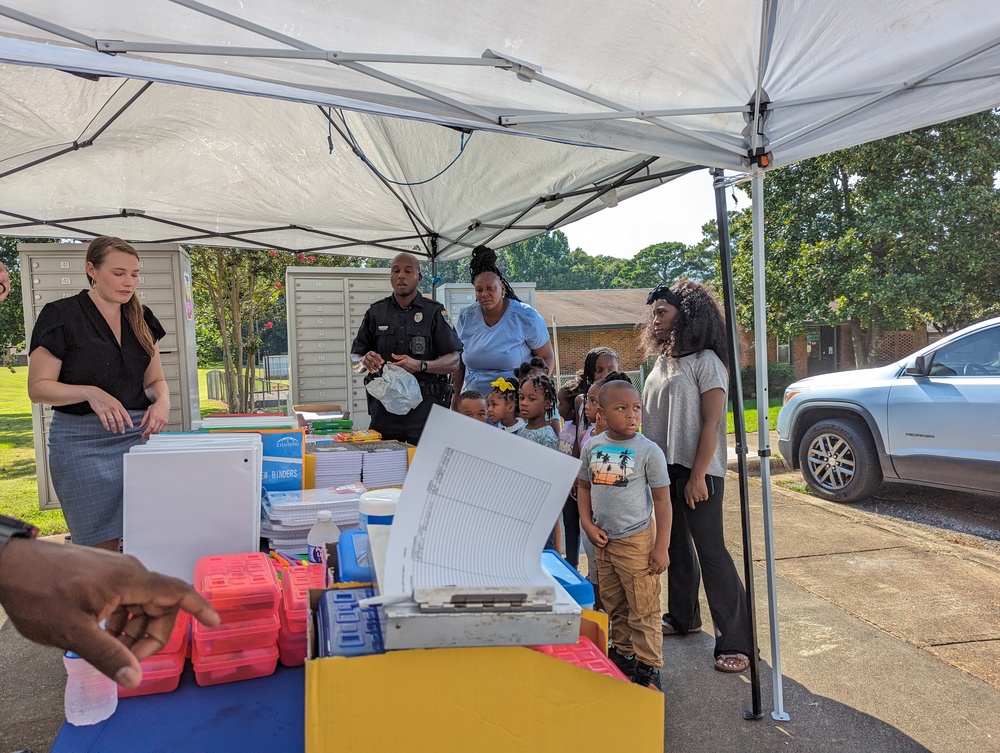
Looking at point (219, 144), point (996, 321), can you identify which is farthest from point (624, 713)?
point (996, 321)

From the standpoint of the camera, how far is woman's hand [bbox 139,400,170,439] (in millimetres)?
2695

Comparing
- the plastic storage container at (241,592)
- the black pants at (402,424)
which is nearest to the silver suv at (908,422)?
the black pants at (402,424)

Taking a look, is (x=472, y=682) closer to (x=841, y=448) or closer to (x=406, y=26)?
(x=406, y=26)

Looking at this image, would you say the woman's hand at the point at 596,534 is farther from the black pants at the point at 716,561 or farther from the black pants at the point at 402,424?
the black pants at the point at 402,424

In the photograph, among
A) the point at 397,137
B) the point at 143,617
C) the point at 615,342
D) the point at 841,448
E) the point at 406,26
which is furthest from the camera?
the point at 615,342

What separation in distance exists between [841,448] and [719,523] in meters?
4.29

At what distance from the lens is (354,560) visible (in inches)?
57.8

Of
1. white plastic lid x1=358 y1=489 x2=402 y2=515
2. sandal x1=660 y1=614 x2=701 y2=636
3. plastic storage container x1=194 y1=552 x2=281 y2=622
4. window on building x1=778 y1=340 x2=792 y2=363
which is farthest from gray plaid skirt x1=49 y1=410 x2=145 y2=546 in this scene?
window on building x1=778 y1=340 x2=792 y2=363

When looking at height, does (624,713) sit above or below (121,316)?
below

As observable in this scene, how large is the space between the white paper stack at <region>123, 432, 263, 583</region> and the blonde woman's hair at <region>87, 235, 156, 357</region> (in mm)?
858

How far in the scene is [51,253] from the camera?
5.43 meters

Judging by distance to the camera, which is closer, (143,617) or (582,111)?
(143,617)

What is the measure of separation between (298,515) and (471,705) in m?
1.37

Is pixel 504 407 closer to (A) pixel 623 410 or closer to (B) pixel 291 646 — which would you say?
(A) pixel 623 410
